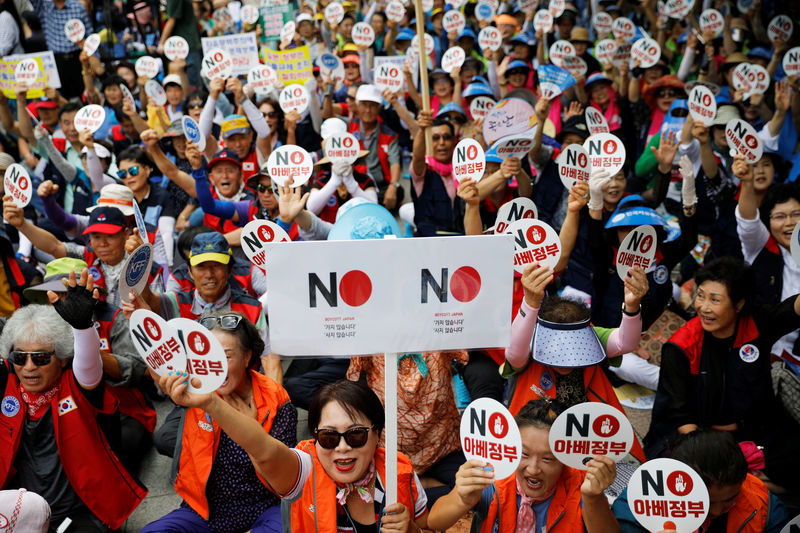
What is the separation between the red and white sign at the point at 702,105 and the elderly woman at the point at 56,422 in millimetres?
4820

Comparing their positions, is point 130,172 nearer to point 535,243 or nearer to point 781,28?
point 535,243

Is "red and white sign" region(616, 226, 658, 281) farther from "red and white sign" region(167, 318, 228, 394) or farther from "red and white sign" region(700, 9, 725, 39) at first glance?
"red and white sign" region(700, 9, 725, 39)

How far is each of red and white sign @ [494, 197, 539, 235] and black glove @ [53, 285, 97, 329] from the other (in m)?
2.14

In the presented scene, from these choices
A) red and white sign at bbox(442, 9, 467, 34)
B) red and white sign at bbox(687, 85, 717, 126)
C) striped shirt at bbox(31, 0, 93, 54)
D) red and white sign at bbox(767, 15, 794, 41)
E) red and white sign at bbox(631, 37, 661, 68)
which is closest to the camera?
red and white sign at bbox(687, 85, 717, 126)

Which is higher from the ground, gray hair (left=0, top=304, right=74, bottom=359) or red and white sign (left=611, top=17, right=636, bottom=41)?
red and white sign (left=611, top=17, right=636, bottom=41)

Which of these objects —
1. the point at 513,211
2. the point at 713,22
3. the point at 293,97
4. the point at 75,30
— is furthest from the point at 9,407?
the point at 713,22

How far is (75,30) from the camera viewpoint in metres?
9.85

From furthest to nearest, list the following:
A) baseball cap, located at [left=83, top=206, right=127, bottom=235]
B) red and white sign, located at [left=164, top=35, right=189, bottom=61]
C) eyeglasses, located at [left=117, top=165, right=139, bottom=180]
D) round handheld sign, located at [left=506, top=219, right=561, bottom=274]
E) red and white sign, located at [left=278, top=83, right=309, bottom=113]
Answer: red and white sign, located at [left=164, top=35, right=189, bottom=61] < red and white sign, located at [left=278, top=83, right=309, bottom=113] < eyeglasses, located at [left=117, top=165, right=139, bottom=180] < baseball cap, located at [left=83, top=206, right=127, bottom=235] < round handheld sign, located at [left=506, top=219, right=561, bottom=274]

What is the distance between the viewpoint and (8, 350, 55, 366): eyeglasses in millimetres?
3281

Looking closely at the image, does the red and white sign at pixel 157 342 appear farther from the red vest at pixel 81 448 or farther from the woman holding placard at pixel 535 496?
the red vest at pixel 81 448

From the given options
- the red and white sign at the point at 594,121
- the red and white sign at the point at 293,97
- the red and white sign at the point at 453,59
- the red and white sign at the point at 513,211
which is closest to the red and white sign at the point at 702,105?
the red and white sign at the point at 594,121

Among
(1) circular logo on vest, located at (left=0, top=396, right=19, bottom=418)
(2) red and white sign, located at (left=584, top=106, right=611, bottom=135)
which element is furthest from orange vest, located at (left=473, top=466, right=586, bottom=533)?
(2) red and white sign, located at (left=584, top=106, right=611, bottom=135)

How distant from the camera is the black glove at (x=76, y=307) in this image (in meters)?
3.09

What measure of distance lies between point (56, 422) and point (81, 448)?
0.61 ft
